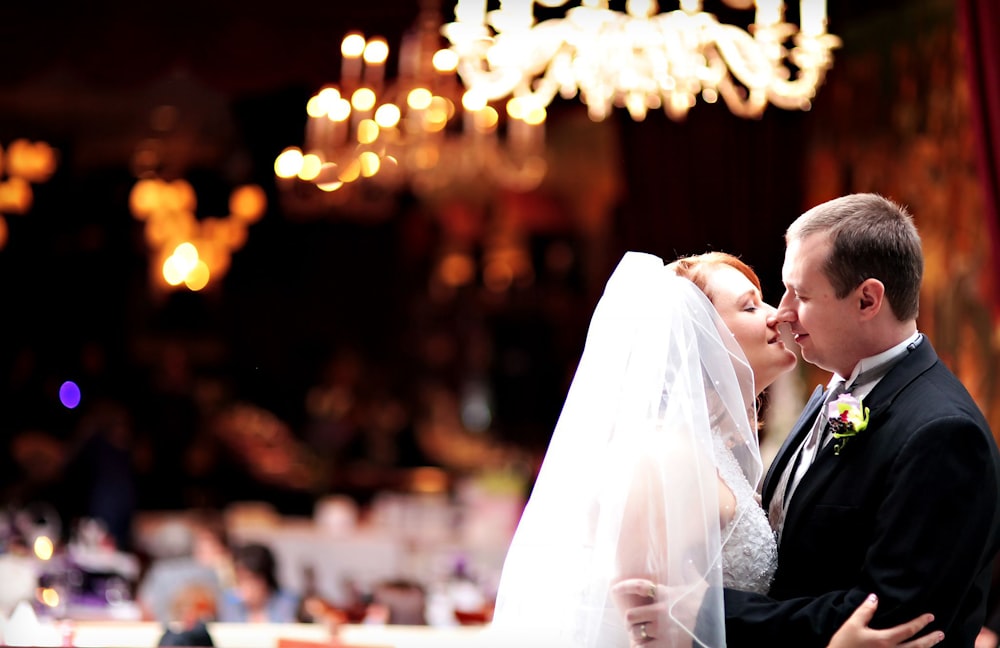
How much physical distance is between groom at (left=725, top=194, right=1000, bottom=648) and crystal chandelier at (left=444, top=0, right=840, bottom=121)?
77.2 inches

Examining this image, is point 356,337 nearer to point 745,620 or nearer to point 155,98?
point 155,98

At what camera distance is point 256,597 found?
5.52m

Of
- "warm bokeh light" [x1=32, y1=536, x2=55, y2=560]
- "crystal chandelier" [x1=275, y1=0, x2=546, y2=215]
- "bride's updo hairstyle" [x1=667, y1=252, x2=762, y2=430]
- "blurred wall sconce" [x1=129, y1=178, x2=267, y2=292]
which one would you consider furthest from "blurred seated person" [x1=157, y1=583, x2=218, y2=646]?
"blurred wall sconce" [x1=129, y1=178, x2=267, y2=292]

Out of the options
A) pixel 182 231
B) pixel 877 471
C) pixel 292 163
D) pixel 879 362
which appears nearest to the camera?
pixel 877 471

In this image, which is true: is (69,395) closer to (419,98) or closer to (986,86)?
(419,98)

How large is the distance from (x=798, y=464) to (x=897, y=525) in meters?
0.43

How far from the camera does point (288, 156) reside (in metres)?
6.34

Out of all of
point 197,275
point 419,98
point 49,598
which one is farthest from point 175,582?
point 197,275

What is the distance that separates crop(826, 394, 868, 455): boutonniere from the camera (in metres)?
2.46

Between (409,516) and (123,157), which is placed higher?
(123,157)

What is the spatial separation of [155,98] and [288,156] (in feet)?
9.98

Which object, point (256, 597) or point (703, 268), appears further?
point (256, 597)

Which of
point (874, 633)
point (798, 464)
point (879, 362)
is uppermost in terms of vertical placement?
point (879, 362)

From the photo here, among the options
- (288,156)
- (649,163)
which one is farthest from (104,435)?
(649,163)
